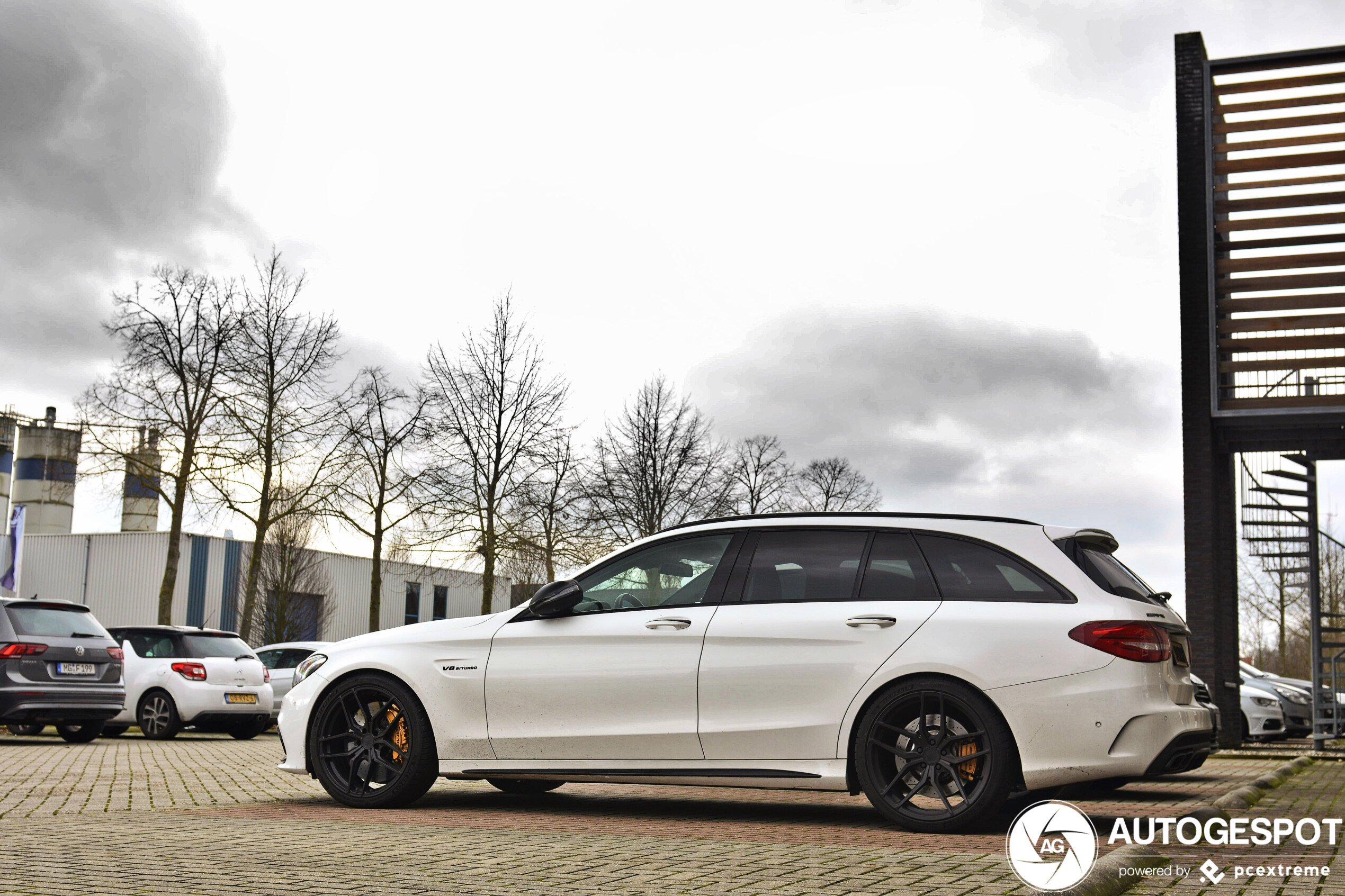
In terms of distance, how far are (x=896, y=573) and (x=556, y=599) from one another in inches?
75.3

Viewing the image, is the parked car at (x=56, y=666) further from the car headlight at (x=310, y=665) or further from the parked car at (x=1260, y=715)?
the parked car at (x=1260, y=715)

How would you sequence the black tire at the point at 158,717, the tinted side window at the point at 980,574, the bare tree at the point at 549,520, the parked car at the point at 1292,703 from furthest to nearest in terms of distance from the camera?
the bare tree at the point at 549,520 → the parked car at the point at 1292,703 → the black tire at the point at 158,717 → the tinted side window at the point at 980,574

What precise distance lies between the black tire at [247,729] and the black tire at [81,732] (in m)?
1.85

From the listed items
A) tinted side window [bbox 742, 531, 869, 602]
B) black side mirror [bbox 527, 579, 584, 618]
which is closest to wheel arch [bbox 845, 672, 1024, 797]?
tinted side window [bbox 742, 531, 869, 602]

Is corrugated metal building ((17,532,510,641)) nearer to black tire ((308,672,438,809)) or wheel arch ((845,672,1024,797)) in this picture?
black tire ((308,672,438,809))

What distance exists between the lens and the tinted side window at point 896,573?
7000mm

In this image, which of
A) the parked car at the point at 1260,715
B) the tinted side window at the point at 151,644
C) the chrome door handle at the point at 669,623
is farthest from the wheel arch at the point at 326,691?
the parked car at the point at 1260,715

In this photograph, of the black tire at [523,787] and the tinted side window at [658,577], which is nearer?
the tinted side window at [658,577]

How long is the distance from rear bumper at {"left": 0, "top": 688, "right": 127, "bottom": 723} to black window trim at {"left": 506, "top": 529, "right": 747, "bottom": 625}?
9.09m

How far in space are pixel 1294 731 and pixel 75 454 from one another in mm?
23146

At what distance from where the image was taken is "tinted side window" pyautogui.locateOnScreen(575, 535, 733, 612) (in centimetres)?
750

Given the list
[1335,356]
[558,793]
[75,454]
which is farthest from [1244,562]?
[558,793]

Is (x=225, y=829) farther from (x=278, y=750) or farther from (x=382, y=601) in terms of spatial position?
(x=382, y=601)

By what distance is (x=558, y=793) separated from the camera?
901 cm
